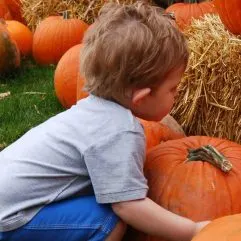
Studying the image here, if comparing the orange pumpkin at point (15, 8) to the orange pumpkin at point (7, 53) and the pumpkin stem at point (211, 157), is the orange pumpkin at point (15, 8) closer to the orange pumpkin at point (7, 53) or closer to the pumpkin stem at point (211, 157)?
the orange pumpkin at point (7, 53)

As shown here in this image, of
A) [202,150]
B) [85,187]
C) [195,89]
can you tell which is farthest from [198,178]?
[195,89]

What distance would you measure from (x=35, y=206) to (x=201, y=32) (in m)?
1.65

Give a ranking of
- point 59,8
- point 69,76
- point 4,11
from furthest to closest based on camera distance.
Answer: point 4,11 → point 59,8 → point 69,76

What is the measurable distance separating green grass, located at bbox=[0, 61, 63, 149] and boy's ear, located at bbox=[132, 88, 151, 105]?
179 cm

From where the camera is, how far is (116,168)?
6.63 feet

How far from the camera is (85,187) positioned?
7.22 feet

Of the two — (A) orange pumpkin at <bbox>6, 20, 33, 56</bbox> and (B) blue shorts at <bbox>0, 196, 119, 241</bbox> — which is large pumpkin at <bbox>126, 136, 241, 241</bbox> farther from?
(A) orange pumpkin at <bbox>6, 20, 33, 56</bbox>

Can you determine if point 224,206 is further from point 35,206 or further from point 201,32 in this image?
point 201,32

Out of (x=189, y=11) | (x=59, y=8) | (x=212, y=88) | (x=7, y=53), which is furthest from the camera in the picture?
(x=59, y=8)

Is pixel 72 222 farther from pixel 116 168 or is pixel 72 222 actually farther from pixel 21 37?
pixel 21 37

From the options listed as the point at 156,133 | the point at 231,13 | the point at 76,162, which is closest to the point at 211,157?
the point at 76,162

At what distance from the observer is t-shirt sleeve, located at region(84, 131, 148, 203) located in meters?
2.02

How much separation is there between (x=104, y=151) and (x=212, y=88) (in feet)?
4.38

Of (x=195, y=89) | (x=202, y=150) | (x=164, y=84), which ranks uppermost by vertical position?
(x=164, y=84)
